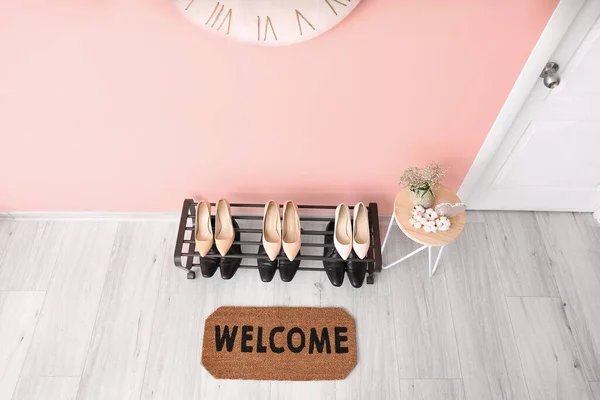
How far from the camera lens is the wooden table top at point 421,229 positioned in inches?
71.7

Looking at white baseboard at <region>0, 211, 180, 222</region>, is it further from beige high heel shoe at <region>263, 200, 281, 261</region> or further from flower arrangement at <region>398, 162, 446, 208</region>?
flower arrangement at <region>398, 162, 446, 208</region>

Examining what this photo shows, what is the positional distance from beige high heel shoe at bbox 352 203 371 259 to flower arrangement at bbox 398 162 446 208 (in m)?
0.24

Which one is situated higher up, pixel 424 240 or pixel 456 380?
pixel 424 240

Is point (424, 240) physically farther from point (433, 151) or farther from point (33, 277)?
point (33, 277)

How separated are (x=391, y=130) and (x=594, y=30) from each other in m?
0.76

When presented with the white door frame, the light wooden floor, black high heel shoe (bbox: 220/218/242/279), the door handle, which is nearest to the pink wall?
the white door frame

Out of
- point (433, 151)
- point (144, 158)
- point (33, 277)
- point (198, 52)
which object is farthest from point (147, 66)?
point (33, 277)

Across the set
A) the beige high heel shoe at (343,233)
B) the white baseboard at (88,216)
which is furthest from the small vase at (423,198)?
the white baseboard at (88,216)

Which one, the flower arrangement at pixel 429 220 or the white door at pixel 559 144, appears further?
the flower arrangement at pixel 429 220

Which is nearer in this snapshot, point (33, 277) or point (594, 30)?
point (594, 30)

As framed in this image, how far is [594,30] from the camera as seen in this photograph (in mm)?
1516

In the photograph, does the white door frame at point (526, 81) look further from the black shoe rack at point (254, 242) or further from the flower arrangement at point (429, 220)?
the black shoe rack at point (254, 242)

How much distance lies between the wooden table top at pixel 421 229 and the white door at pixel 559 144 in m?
0.36

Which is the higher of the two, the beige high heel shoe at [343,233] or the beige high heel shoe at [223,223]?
the beige high heel shoe at [343,233]
